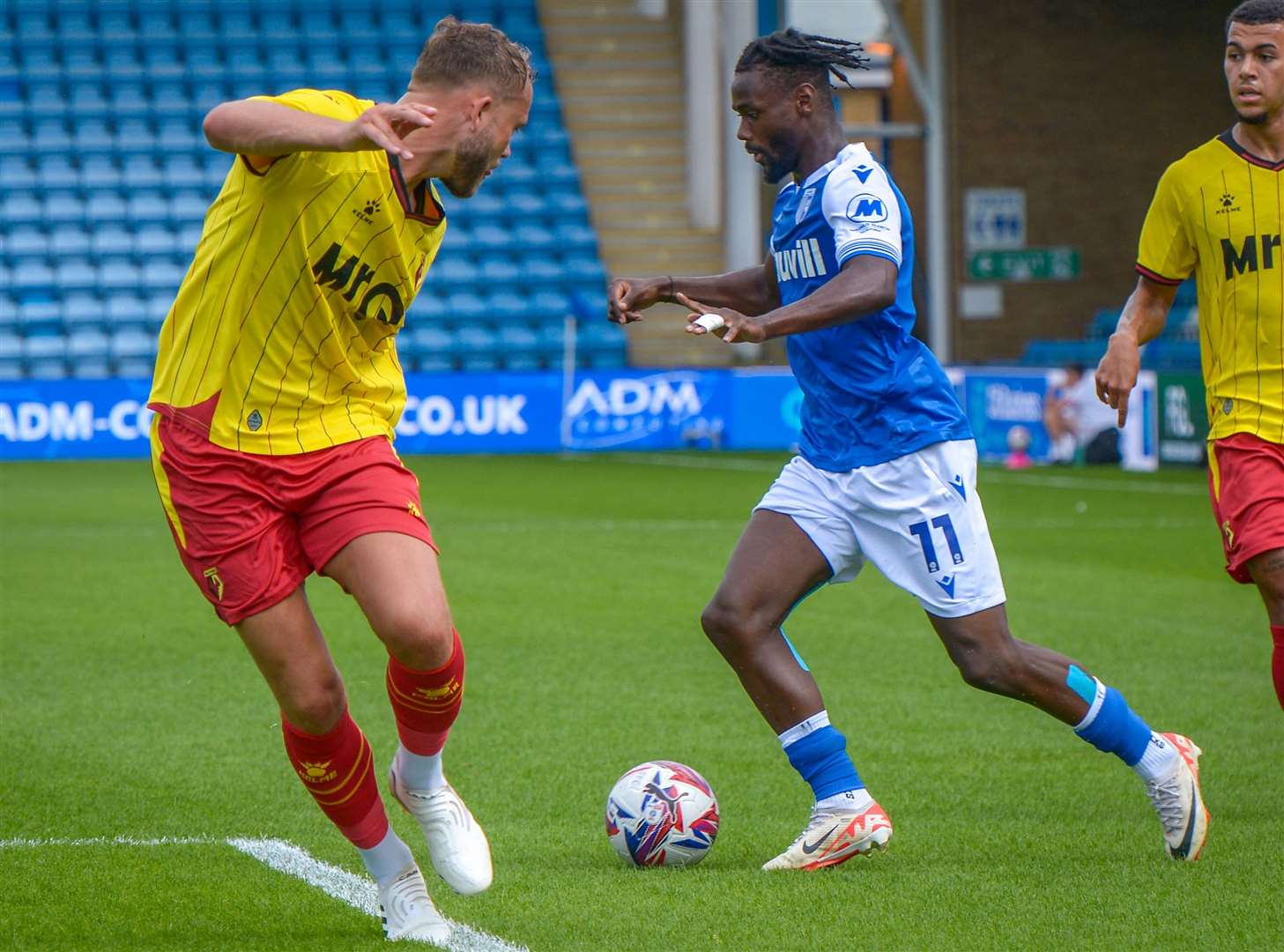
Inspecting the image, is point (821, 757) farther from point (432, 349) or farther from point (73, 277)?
point (73, 277)

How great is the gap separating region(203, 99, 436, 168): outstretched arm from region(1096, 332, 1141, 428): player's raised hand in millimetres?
2251

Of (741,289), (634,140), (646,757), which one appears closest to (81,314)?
(634,140)

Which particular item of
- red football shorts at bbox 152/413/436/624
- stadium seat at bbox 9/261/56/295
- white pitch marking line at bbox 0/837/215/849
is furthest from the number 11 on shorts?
stadium seat at bbox 9/261/56/295

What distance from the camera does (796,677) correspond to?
5043mm

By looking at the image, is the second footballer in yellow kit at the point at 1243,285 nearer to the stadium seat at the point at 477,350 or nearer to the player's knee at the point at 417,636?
the player's knee at the point at 417,636

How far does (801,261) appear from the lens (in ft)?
16.6

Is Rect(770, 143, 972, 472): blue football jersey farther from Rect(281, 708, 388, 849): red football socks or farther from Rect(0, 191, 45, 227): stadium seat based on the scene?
Rect(0, 191, 45, 227): stadium seat

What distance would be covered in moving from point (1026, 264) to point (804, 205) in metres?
23.4

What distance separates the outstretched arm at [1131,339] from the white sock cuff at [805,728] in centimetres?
117

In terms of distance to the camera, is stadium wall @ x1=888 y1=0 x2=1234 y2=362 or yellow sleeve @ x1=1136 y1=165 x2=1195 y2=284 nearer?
yellow sleeve @ x1=1136 y1=165 x2=1195 y2=284

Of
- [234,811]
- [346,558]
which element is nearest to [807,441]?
[346,558]

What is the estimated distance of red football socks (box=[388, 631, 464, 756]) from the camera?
4.24 metres

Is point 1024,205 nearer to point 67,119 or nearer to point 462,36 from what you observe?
point 67,119

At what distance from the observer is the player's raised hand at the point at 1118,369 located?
17.0 ft
